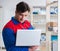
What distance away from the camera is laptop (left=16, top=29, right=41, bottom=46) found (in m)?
1.73

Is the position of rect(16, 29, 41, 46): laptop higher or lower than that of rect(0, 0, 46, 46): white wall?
lower

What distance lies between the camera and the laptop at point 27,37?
173cm

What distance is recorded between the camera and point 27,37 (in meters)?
1.77

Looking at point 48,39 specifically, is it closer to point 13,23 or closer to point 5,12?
point 13,23

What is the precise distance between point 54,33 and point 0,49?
3.57 meters

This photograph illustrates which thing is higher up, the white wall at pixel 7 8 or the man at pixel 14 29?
the white wall at pixel 7 8

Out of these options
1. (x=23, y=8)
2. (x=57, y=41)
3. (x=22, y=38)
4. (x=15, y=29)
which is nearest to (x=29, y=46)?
(x=22, y=38)

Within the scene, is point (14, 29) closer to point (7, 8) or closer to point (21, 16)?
point (21, 16)

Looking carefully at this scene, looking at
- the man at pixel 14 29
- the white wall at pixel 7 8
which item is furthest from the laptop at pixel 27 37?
the white wall at pixel 7 8

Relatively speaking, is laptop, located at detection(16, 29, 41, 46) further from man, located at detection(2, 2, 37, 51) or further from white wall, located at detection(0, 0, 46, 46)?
white wall, located at detection(0, 0, 46, 46)

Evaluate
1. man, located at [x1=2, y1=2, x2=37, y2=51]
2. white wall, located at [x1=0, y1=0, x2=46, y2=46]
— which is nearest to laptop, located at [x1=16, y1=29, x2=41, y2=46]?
man, located at [x1=2, y1=2, x2=37, y2=51]

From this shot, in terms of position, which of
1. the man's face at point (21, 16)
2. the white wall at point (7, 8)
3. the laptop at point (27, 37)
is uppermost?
the white wall at point (7, 8)

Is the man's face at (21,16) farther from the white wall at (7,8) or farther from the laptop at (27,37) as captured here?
the white wall at (7,8)

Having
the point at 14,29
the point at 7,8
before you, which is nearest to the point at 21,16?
the point at 14,29
